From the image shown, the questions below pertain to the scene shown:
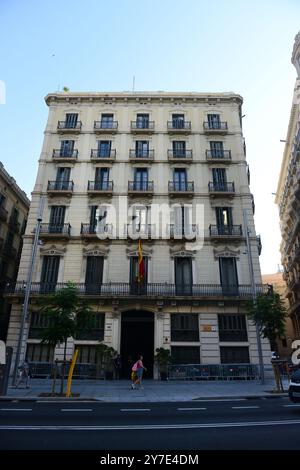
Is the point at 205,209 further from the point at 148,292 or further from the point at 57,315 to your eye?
the point at 57,315

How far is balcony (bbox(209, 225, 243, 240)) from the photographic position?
76.6 feet

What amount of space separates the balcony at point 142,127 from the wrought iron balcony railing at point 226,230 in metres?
11.5

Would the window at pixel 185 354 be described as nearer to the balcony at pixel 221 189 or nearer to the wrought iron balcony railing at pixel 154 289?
the wrought iron balcony railing at pixel 154 289

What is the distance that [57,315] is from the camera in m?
14.2

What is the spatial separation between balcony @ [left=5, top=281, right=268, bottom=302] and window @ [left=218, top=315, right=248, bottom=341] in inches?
62.6

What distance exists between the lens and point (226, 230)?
2397 centimetres

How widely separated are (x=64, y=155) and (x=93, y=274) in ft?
38.3

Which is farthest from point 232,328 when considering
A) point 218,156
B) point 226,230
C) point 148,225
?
point 218,156

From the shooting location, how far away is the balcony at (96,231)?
23.2m

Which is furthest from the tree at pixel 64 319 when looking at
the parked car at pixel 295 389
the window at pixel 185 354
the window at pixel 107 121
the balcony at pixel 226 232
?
the window at pixel 107 121

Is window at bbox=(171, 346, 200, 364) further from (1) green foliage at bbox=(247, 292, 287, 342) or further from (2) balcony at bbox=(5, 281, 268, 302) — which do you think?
(1) green foliage at bbox=(247, 292, 287, 342)

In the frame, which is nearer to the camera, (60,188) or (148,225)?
(148,225)

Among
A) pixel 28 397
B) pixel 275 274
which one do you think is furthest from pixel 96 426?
pixel 275 274

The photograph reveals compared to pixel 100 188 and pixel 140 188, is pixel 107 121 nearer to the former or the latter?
pixel 100 188
